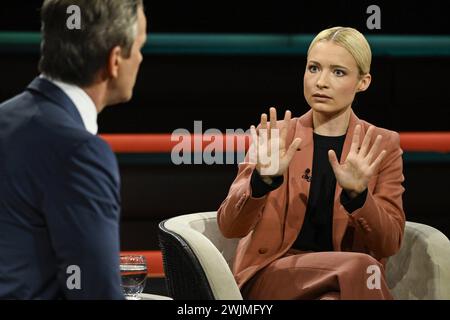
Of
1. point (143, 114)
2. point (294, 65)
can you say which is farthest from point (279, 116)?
point (143, 114)

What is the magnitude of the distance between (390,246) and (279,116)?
1.90 metres

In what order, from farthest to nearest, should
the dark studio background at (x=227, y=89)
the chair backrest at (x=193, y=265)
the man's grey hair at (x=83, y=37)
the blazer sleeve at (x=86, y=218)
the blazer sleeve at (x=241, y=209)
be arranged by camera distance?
the dark studio background at (x=227, y=89) → the blazer sleeve at (x=241, y=209) → the chair backrest at (x=193, y=265) → the man's grey hair at (x=83, y=37) → the blazer sleeve at (x=86, y=218)

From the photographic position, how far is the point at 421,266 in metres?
2.29

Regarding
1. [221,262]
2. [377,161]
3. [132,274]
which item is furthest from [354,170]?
[132,274]

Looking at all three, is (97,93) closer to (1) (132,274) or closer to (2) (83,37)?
(2) (83,37)

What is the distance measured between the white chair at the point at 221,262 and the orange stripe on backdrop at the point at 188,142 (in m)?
1.26

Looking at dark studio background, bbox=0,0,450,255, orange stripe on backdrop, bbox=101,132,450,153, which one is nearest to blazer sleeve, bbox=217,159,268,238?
orange stripe on backdrop, bbox=101,132,450,153

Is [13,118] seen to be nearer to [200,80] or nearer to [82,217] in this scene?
[82,217]

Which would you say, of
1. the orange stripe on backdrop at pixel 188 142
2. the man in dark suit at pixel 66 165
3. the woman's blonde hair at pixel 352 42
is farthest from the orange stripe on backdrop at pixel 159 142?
the man in dark suit at pixel 66 165

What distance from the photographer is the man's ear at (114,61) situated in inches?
52.7

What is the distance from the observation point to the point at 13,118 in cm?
131

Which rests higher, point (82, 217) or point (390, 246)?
point (82, 217)

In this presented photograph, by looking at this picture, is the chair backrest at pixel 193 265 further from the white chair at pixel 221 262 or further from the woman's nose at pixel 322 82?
the woman's nose at pixel 322 82

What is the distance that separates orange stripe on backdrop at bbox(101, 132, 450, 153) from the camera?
3.70 metres
